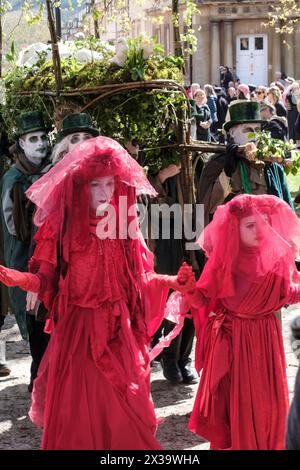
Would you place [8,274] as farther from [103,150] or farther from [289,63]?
[289,63]

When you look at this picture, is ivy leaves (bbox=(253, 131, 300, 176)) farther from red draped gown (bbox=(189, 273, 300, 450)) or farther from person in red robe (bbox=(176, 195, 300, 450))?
red draped gown (bbox=(189, 273, 300, 450))

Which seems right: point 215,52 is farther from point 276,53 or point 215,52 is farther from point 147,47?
point 147,47

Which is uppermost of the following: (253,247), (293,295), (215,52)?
(215,52)

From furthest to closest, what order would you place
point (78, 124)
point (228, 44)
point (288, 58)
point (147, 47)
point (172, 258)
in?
point (288, 58)
point (228, 44)
point (172, 258)
point (147, 47)
point (78, 124)

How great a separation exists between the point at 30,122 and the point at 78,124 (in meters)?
0.59

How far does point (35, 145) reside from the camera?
7.46m

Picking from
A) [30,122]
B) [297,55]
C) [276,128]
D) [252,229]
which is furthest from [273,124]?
[297,55]

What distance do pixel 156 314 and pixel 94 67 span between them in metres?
2.15

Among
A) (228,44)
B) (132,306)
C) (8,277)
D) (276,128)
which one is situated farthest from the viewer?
(228,44)

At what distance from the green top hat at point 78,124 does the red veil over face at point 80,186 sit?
3.86 ft

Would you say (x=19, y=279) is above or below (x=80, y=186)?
below

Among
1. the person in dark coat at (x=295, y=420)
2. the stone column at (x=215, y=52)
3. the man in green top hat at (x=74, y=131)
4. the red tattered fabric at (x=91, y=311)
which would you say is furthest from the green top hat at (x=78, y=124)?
the stone column at (x=215, y=52)

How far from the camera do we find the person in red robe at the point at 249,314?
5.70 m

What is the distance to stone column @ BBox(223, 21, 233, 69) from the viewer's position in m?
42.8
